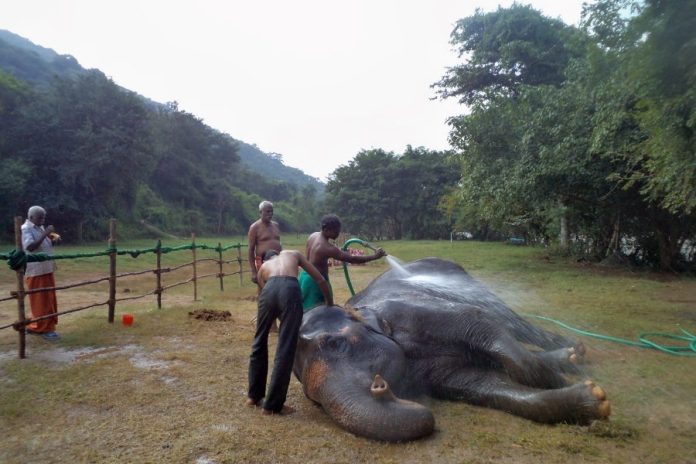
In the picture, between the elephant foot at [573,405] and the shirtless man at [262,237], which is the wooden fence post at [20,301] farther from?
the elephant foot at [573,405]

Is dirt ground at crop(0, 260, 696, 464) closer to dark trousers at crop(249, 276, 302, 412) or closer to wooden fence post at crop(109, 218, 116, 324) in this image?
dark trousers at crop(249, 276, 302, 412)

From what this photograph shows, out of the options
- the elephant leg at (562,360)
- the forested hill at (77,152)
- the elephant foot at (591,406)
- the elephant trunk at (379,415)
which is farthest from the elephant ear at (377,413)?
the forested hill at (77,152)

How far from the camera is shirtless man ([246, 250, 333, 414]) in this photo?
3.67m

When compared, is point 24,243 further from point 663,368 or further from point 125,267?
point 125,267

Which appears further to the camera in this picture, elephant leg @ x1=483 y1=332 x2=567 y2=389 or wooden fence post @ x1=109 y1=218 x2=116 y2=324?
wooden fence post @ x1=109 y1=218 x2=116 y2=324

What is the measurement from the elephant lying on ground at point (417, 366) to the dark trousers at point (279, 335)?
0.14 meters

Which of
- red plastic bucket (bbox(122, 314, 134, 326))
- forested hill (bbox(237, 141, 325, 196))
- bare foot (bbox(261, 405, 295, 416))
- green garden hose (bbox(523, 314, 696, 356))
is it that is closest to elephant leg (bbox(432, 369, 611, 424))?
bare foot (bbox(261, 405, 295, 416))

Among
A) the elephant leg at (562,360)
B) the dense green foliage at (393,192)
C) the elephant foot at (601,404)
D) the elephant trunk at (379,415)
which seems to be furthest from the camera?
the dense green foliage at (393,192)

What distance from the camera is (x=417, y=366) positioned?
422 centimetres

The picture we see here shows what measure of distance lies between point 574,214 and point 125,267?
52.6 feet

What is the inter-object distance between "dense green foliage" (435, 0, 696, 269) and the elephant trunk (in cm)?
479

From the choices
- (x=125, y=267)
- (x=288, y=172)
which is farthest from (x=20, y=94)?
(x=288, y=172)

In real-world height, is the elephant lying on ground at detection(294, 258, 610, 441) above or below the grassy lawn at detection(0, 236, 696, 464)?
above

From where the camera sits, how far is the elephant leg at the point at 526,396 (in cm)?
339
